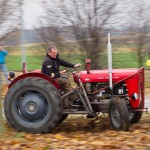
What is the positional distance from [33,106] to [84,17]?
23.7 ft

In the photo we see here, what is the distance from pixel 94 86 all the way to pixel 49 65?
1.03 metres

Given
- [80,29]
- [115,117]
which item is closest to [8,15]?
[80,29]

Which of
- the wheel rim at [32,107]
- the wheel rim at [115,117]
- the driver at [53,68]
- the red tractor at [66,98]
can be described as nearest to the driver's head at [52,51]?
the driver at [53,68]

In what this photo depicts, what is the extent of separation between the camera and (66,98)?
9.80 meters

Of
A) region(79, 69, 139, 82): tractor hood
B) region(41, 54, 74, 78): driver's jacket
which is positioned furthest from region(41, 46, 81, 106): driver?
region(79, 69, 139, 82): tractor hood

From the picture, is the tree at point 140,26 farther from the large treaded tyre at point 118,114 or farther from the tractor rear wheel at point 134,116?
the large treaded tyre at point 118,114

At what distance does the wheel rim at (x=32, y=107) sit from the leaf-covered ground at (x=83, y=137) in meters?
0.38

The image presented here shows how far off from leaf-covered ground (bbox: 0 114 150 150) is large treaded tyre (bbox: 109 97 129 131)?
0.48 ft

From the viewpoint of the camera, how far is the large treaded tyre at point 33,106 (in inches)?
375

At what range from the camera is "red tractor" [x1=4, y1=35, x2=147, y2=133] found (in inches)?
376

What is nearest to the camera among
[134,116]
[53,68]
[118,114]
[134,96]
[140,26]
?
[118,114]

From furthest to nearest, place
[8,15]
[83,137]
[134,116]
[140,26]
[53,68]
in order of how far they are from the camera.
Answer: [140,26] < [8,15] < [134,116] < [53,68] < [83,137]

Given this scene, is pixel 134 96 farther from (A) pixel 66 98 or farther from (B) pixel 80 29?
(B) pixel 80 29

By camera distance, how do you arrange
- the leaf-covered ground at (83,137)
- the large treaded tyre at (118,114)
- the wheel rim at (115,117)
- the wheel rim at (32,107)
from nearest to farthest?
the leaf-covered ground at (83,137), the large treaded tyre at (118,114), the wheel rim at (115,117), the wheel rim at (32,107)
